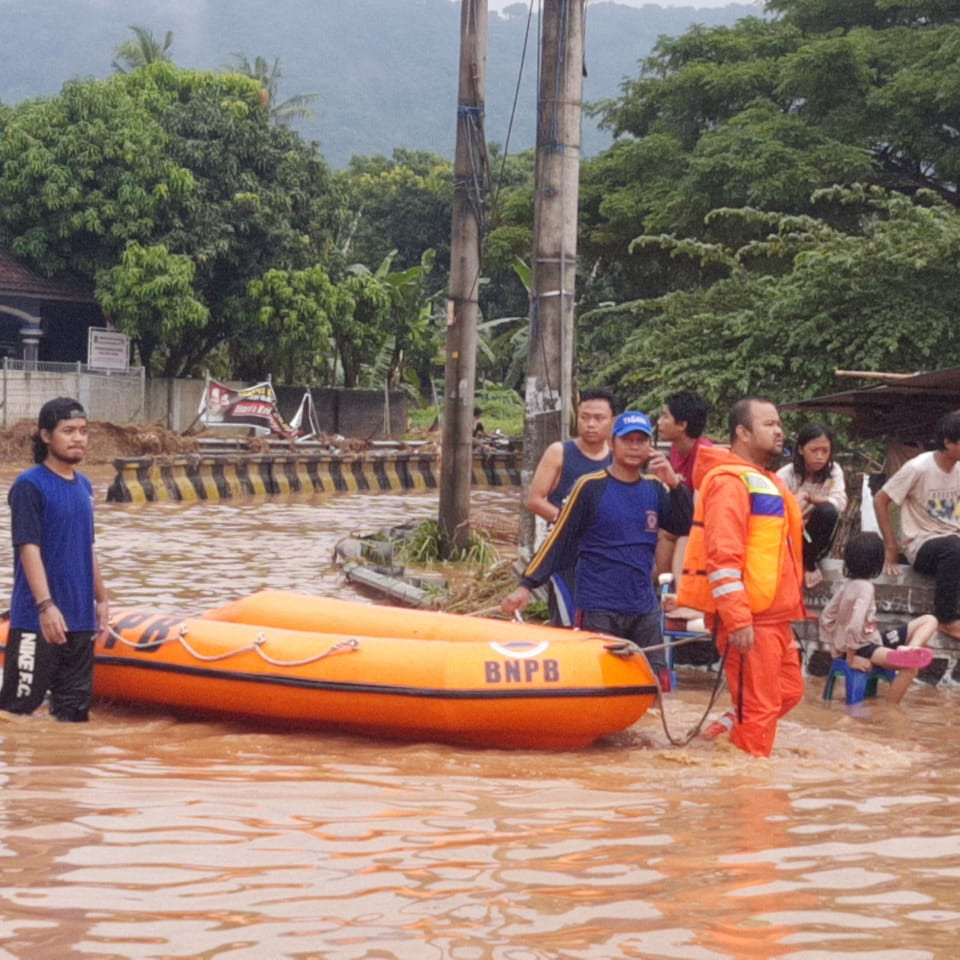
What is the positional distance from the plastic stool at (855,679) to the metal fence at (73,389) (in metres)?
25.6

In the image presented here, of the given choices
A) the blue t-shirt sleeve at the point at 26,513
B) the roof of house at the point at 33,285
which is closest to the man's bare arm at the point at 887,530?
the blue t-shirt sleeve at the point at 26,513

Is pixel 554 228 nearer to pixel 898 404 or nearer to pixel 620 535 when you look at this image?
pixel 898 404

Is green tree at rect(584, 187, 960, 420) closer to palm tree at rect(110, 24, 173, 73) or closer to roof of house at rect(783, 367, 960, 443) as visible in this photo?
roof of house at rect(783, 367, 960, 443)

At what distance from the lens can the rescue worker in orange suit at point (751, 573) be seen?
6285mm

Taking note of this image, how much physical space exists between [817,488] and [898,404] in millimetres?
4213

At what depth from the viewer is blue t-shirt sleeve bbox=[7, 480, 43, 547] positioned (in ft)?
21.5

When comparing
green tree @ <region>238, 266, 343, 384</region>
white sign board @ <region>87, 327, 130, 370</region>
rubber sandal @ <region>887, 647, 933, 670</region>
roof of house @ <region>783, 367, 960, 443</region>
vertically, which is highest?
green tree @ <region>238, 266, 343, 384</region>

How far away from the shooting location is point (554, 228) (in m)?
10.7

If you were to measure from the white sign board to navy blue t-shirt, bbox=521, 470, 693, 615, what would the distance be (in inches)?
1148

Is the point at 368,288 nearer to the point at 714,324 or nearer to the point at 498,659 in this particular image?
the point at 714,324

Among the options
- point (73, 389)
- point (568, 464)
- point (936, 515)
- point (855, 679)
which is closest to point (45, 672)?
point (568, 464)

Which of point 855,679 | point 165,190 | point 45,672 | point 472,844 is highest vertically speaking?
point 165,190

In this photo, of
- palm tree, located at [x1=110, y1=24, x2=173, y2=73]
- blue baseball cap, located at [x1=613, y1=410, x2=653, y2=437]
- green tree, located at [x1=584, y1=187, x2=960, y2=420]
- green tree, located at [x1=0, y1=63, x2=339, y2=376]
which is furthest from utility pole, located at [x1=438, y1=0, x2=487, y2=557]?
palm tree, located at [x1=110, y1=24, x2=173, y2=73]

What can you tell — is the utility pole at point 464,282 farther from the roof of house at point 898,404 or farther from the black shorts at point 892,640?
the black shorts at point 892,640
